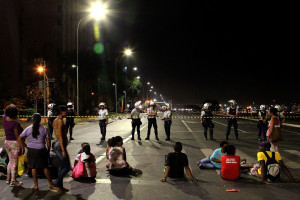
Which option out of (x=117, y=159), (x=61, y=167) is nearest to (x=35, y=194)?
(x=61, y=167)

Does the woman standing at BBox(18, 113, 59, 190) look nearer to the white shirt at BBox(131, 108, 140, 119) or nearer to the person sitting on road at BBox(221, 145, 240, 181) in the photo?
the person sitting on road at BBox(221, 145, 240, 181)

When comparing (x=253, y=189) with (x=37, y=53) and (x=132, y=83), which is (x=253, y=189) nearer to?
(x=37, y=53)

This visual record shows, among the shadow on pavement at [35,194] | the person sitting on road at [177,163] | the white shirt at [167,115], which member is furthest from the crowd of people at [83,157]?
the white shirt at [167,115]

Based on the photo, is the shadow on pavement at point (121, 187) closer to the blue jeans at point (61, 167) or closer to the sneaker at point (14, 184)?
the blue jeans at point (61, 167)

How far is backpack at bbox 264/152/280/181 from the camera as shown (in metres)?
7.00

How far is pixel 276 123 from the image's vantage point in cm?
855

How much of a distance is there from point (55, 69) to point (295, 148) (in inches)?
1904

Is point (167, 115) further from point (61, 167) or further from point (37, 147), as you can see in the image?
point (37, 147)

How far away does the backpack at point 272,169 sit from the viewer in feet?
23.0

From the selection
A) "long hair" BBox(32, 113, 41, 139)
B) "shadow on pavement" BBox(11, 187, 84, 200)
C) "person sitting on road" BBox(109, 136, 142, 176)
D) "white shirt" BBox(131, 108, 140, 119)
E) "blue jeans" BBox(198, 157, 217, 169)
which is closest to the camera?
"shadow on pavement" BBox(11, 187, 84, 200)

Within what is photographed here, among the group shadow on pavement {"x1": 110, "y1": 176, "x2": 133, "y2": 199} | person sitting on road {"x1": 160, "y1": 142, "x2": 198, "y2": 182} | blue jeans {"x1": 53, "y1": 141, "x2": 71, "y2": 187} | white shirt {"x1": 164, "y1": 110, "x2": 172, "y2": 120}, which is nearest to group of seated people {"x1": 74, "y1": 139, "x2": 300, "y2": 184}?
person sitting on road {"x1": 160, "y1": 142, "x2": 198, "y2": 182}

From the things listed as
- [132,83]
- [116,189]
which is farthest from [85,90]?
[116,189]

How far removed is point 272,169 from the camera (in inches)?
276

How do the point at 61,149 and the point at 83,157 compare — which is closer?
the point at 61,149
